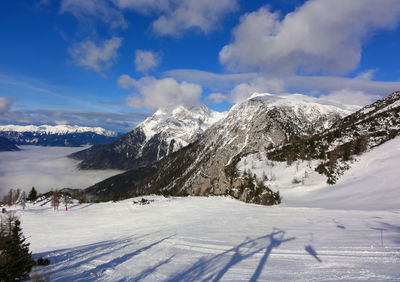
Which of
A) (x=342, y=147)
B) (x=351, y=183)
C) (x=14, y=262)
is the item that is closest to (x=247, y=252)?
(x=14, y=262)

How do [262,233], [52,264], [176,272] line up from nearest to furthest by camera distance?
[176,272], [52,264], [262,233]

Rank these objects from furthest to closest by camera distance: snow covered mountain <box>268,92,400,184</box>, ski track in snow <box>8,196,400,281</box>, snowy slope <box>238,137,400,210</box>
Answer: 1. snow covered mountain <box>268,92,400,184</box>
2. snowy slope <box>238,137,400,210</box>
3. ski track in snow <box>8,196,400,281</box>

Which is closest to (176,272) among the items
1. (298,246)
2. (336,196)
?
(298,246)

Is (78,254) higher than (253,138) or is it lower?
lower

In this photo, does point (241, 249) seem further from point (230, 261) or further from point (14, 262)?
point (14, 262)

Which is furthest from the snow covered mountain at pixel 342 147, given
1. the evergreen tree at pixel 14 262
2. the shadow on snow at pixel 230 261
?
the evergreen tree at pixel 14 262

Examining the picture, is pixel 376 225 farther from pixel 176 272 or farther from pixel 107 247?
pixel 107 247

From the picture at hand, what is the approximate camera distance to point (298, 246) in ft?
29.0

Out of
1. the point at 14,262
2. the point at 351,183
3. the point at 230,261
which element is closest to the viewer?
the point at 14,262

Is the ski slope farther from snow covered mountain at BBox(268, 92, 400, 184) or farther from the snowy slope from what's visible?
snow covered mountain at BBox(268, 92, 400, 184)

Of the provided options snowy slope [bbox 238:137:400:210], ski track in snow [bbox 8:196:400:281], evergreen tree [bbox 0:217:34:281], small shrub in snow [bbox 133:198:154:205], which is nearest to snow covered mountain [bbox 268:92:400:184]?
snowy slope [bbox 238:137:400:210]

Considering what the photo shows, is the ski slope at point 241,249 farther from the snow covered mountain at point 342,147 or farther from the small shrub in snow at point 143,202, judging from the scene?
the small shrub in snow at point 143,202

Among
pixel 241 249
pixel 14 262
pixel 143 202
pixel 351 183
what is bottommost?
pixel 143 202

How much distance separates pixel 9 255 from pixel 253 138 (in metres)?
140
